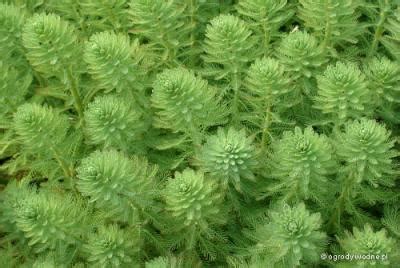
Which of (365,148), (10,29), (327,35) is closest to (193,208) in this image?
(365,148)

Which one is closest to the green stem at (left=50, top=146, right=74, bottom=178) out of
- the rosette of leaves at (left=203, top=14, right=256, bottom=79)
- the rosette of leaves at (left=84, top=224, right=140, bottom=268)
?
the rosette of leaves at (left=84, top=224, right=140, bottom=268)

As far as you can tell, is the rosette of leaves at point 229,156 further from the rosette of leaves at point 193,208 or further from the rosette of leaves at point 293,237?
the rosette of leaves at point 293,237

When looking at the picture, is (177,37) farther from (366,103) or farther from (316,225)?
(316,225)

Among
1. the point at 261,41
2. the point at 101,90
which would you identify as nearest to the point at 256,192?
the point at 261,41

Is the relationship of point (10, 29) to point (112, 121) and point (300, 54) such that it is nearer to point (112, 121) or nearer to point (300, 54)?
point (112, 121)

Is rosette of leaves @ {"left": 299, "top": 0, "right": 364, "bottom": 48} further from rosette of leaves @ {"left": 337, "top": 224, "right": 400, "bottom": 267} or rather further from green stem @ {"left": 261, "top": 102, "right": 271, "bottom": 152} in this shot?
rosette of leaves @ {"left": 337, "top": 224, "right": 400, "bottom": 267}

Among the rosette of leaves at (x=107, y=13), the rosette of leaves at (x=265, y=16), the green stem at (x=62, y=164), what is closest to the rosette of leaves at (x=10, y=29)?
the rosette of leaves at (x=107, y=13)
